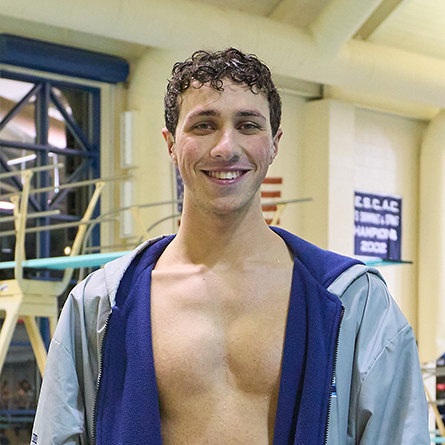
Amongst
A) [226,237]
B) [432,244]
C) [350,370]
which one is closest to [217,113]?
[226,237]

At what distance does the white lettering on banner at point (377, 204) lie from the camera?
725cm

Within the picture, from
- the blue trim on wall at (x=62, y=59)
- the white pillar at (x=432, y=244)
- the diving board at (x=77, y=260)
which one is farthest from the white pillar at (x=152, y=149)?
the white pillar at (x=432, y=244)

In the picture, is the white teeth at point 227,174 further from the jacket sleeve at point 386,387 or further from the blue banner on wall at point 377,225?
the blue banner on wall at point 377,225

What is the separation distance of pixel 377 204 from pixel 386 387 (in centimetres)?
635

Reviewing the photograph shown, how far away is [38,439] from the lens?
134cm

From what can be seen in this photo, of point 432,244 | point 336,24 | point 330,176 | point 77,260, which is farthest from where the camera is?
point 432,244

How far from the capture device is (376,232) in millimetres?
7367

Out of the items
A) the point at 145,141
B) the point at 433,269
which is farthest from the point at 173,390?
the point at 433,269

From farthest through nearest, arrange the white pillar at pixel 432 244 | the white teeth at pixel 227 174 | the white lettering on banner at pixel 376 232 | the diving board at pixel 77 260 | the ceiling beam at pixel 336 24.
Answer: the white pillar at pixel 432 244, the white lettering on banner at pixel 376 232, the ceiling beam at pixel 336 24, the diving board at pixel 77 260, the white teeth at pixel 227 174

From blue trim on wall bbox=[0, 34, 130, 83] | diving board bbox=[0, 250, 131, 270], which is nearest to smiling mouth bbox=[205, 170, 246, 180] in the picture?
diving board bbox=[0, 250, 131, 270]

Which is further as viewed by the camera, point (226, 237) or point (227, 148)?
point (226, 237)

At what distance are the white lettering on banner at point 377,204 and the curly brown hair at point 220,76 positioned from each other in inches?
233

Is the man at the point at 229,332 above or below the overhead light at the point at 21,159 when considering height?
below

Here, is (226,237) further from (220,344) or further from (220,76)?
(220,76)
